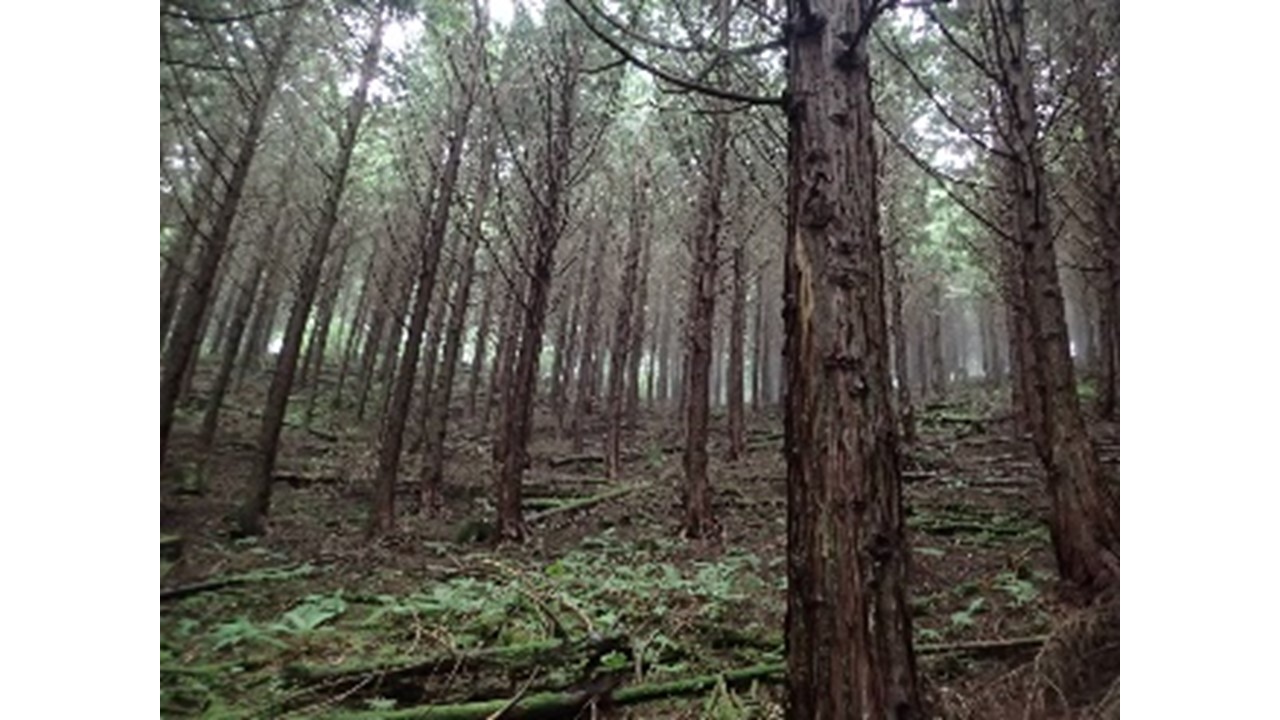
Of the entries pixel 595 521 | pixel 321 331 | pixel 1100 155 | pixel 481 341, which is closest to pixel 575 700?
pixel 321 331

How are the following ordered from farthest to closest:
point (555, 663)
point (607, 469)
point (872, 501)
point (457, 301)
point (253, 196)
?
point (607, 469) → point (457, 301) → point (555, 663) → point (253, 196) → point (872, 501)

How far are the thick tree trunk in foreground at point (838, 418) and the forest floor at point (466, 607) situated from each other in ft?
1.74

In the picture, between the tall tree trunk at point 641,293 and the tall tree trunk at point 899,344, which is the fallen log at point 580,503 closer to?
the tall tree trunk at point 899,344

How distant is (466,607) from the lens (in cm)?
179

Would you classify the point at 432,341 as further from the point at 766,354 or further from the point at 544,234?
the point at 766,354

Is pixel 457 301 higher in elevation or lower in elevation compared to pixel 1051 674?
higher

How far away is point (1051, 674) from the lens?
2082 millimetres

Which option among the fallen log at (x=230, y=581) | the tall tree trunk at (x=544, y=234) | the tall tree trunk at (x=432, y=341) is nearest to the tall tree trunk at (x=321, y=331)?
the fallen log at (x=230, y=581)

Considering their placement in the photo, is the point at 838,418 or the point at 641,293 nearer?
the point at 838,418

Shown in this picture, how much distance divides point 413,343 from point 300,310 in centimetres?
159

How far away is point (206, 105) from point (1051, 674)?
9.07ft

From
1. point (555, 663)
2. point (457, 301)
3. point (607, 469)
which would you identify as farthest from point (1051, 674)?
point (607, 469)
